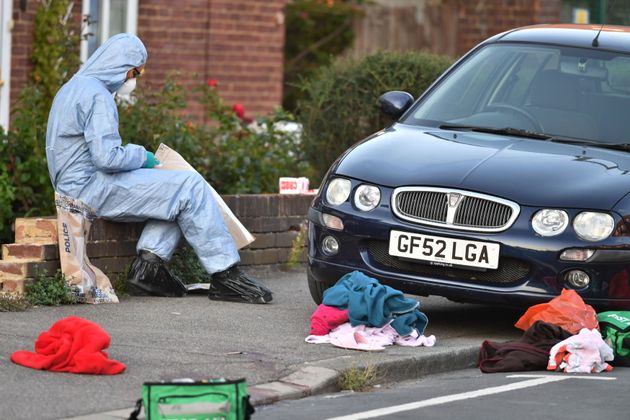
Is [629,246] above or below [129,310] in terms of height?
above

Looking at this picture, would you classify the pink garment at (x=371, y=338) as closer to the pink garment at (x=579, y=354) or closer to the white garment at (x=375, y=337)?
the white garment at (x=375, y=337)

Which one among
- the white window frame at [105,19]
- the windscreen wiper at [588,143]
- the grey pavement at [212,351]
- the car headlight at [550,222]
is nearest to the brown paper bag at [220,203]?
the grey pavement at [212,351]

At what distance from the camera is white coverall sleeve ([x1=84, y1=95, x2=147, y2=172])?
9.13 metres

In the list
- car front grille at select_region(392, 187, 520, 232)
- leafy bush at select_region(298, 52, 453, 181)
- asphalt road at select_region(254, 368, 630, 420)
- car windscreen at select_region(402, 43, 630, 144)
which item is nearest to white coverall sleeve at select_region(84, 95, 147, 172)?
car front grille at select_region(392, 187, 520, 232)

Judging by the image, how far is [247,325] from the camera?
877cm

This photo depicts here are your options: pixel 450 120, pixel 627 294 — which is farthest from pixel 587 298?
pixel 450 120

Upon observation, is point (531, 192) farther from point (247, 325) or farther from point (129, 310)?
point (129, 310)

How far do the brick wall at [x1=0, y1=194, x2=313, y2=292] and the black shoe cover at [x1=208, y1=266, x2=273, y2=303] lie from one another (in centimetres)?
61

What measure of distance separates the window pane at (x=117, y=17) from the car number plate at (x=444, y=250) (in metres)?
7.39

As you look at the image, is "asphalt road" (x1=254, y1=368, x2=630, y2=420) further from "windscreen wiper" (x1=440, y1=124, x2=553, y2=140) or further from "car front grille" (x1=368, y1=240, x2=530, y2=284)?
"windscreen wiper" (x1=440, y1=124, x2=553, y2=140)

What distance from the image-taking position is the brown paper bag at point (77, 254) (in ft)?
30.2

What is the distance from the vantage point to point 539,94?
9.80 metres

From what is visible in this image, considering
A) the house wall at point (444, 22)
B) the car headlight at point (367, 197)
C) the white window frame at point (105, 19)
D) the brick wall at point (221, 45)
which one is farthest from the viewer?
the house wall at point (444, 22)

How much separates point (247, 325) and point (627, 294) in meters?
2.01
